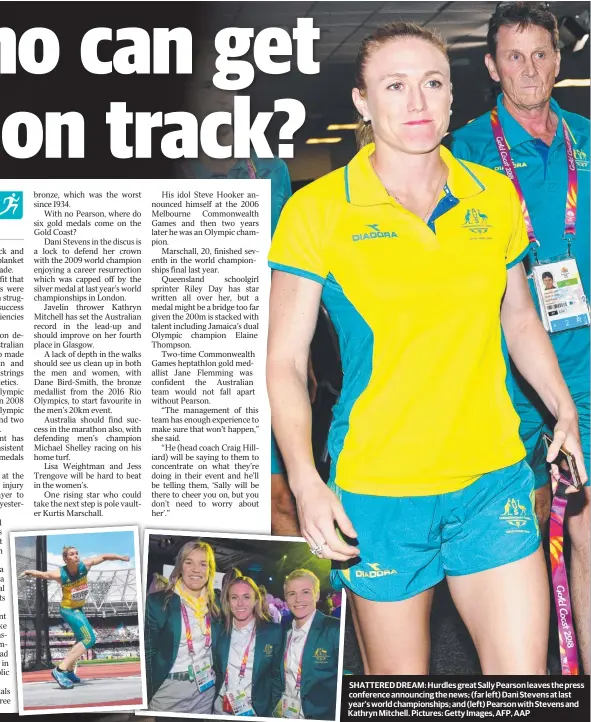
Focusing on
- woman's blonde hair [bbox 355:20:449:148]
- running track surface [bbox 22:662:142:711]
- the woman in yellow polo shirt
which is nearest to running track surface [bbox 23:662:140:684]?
running track surface [bbox 22:662:142:711]

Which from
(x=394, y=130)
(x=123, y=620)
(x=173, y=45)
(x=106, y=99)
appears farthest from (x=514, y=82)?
(x=123, y=620)

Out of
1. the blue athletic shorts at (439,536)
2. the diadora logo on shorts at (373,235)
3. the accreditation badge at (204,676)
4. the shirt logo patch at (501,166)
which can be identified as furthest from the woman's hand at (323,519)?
the shirt logo patch at (501,166)

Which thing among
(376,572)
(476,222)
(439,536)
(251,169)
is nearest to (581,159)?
(476,222)

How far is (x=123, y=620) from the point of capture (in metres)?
3.41

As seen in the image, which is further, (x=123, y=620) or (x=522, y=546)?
(x=123, y=620)

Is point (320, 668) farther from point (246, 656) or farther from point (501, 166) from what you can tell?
point (501, 166)

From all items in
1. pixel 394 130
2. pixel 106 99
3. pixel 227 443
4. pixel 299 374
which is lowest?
pixel 227 443

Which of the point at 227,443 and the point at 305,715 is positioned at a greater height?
the point at 227,443

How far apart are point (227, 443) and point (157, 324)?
50 cm

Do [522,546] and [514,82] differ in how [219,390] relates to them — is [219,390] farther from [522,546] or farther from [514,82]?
[514,82]

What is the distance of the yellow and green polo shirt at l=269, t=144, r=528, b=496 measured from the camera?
9.50ft

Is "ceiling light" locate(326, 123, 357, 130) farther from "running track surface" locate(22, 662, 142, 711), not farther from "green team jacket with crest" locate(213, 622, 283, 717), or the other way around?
"running track surface" locate(22, 662, 142, 711)

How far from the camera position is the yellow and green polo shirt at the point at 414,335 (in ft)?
9.50

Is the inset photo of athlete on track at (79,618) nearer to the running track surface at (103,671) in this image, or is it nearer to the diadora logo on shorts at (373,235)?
the running track surface at (103,671)
